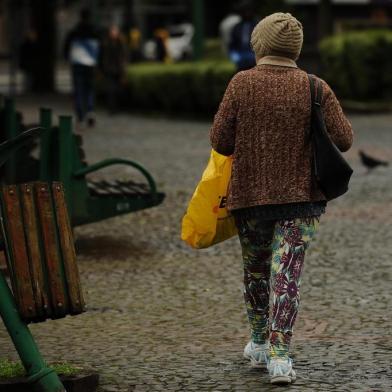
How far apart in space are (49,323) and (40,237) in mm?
2162

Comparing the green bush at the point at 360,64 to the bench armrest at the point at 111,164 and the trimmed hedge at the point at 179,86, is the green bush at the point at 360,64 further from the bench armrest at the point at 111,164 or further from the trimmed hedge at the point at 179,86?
the bench armrest at the point at 111,164

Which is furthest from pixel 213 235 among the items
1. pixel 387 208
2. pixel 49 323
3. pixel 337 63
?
pixel 337 63

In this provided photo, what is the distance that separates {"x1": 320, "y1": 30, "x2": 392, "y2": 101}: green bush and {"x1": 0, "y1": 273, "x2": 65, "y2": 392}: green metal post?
19784 millimetres

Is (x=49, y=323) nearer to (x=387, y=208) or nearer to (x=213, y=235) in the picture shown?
(x=213, y=235)

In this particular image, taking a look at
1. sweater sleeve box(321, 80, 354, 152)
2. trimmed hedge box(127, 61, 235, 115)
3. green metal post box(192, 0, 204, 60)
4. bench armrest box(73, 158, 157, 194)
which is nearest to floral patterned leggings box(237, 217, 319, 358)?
sweater sleeve box(321, 80, 354, 152)

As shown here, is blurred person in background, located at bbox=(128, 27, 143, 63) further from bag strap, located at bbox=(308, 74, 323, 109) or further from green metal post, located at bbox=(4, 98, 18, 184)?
bag strap, located at bbox=(308, 74, 323, 109)

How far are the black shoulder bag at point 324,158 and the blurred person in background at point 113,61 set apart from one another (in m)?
19.9

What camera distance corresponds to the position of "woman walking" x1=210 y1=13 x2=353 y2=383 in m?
5.88

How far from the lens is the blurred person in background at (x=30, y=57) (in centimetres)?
3275

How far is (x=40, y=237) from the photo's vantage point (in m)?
5.44

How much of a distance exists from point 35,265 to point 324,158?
4.00 ft

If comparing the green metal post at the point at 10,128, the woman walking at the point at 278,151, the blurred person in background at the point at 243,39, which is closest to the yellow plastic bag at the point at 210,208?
the woman walking at the point at 278,151

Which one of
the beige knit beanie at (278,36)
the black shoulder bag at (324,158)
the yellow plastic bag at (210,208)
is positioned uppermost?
the beige knit beanie at (278,36)

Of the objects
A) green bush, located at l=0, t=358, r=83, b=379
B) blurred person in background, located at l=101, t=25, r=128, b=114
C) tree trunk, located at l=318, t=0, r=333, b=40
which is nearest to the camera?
green bush, located at l=0, t=358, r=83, b=379
